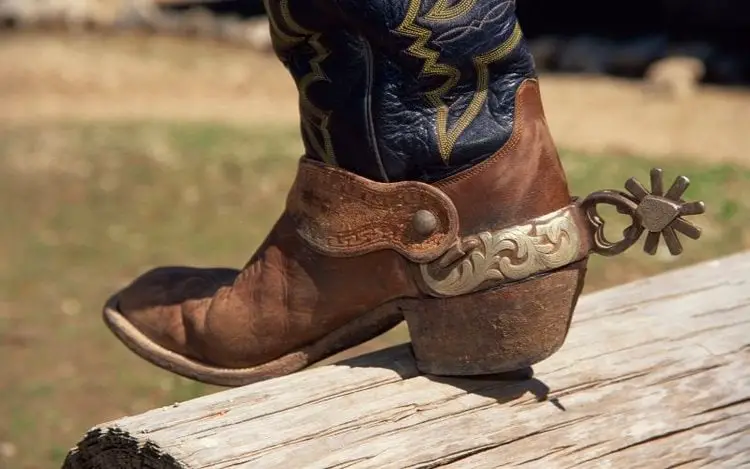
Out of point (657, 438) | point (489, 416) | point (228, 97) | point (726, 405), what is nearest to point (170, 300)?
point (489, 416)

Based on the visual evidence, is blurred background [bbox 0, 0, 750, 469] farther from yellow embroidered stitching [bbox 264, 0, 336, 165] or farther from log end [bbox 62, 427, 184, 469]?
yellow embroidered stitching [bbox 264, 0, 336, 165]

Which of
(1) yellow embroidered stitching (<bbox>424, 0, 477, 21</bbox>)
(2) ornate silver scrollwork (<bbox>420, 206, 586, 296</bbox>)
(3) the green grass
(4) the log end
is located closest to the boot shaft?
(1) yellow embroidered stitching (<bbox>424, 0, 477, 21</bbox>)

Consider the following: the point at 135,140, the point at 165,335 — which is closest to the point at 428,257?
the point at 165,335

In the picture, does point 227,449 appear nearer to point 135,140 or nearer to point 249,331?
point 249,331

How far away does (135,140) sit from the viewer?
18.9 ft

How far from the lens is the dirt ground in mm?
6551

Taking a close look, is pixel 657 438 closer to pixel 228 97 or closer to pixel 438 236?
pixel 438 236

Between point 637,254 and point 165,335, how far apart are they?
2697mm

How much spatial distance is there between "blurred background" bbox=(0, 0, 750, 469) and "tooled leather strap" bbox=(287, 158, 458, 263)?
1.38 metres

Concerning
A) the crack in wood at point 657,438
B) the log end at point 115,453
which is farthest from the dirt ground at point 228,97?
the log end at point 115,453

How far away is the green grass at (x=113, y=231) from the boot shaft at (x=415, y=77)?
1.50 meters

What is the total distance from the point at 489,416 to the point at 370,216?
31 centimetres

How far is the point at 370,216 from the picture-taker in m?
1.48

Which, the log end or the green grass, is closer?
the log end
